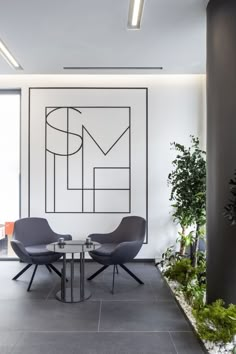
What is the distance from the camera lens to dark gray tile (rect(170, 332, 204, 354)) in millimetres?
2666

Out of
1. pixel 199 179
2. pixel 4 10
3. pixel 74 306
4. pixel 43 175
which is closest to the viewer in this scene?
pixel 4 10

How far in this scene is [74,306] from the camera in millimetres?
3615

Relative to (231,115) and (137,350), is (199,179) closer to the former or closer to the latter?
(231,115)

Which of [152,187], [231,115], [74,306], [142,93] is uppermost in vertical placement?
[142,93]

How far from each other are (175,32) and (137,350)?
142 inches

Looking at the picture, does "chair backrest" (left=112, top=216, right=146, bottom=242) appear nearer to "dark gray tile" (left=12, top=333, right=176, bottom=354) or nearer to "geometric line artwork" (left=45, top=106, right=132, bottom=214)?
"geometric line artwork" (left=45, top=106, right=132, bottom=214)

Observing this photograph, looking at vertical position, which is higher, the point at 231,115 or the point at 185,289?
the point at 231,115

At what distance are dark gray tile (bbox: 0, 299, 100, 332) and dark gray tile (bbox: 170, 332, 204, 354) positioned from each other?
824 millimetres

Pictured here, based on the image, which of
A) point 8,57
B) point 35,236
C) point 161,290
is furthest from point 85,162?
point 161,290

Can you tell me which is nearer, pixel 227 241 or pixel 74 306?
pixel 227 241

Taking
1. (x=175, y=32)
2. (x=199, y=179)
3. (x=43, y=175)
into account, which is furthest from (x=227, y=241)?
(x=43, y=175)

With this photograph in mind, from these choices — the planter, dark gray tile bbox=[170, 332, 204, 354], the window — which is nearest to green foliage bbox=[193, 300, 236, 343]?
the planter

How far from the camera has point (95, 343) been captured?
2.79 metres

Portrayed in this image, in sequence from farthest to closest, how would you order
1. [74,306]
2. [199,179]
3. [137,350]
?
[199,179] < [74,306] < [137,350]
